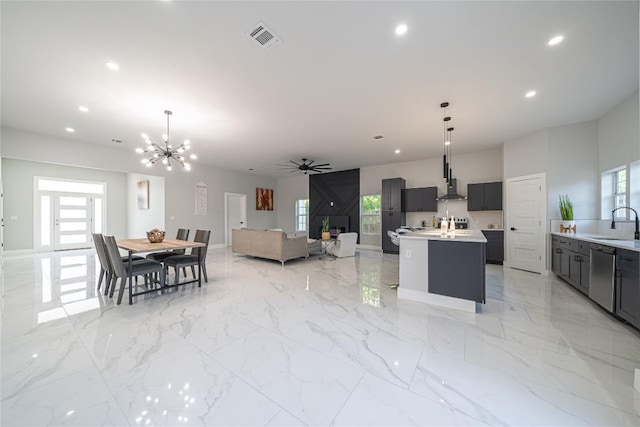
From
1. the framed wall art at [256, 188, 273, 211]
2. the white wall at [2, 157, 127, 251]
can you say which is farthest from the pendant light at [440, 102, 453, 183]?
the white wall at [2, 157, 127, 251]

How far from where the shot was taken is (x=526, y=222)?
511 centimetres

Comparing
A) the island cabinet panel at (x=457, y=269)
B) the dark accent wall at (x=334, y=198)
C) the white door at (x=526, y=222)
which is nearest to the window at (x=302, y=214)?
the dark accent wall at (x=334, y=198)

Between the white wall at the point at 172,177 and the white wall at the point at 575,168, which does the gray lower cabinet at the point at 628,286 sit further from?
the white wall at the point at 172,177

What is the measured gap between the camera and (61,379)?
1.75 metres

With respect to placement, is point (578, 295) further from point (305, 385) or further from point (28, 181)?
point (28, 181)

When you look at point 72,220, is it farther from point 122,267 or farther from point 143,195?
point 122,267

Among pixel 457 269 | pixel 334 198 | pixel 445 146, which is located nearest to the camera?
pixel 457 269

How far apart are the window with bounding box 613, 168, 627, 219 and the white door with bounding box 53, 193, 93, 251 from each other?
13.6 meters

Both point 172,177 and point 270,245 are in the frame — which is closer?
point 270,245

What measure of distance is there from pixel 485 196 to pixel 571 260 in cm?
263

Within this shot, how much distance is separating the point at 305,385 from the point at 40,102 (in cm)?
565

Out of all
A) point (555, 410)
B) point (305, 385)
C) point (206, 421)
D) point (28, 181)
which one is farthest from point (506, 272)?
point (28, 181)

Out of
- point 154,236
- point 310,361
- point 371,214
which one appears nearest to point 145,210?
point 154,236

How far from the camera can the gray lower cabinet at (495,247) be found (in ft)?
18.6
